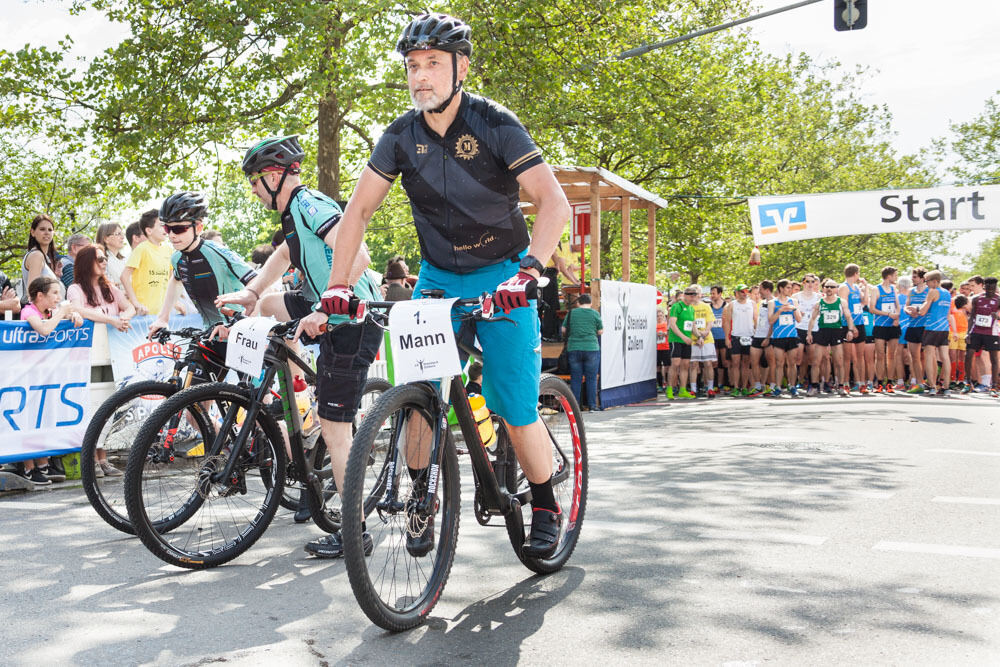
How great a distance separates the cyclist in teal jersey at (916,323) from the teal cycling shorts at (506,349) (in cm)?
1496

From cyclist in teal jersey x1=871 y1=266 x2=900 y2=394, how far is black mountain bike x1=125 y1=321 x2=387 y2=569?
14.8m

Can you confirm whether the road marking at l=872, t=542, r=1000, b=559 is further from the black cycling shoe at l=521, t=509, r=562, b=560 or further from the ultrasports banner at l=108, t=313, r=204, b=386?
the ultrasports banner at l=108, t=313, r=204, b=386

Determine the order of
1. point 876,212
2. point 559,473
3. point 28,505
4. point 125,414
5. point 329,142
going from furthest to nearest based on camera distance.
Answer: point 876,212, point 329,142, point 28,505, point 125,414, point 559,473

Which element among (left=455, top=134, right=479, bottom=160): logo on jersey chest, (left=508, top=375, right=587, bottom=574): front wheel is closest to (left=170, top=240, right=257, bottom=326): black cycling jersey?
(left=508, top=375, right=587, bottom=574): front wheel

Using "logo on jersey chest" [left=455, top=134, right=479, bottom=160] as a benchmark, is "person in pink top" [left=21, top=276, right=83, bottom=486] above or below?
below

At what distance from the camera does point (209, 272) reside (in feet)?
19.3

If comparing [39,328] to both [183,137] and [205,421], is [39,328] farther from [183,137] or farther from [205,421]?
[183,137]

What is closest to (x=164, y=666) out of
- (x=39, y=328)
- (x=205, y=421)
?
(x=205, y=421)

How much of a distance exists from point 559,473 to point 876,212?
68.5ft

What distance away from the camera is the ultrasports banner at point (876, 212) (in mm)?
22781

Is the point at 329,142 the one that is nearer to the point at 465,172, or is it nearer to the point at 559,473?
the point at 559,473

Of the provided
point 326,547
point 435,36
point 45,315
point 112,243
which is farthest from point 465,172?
point 112,243

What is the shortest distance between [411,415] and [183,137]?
1631 cm

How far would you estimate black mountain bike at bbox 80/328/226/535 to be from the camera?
16.5ft
